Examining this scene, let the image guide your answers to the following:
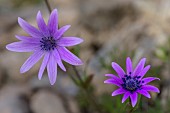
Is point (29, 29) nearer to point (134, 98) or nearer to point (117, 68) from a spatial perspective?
point (117, 68)

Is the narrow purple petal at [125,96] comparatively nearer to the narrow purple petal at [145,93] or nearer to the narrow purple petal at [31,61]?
the narrow purple petal at [145,93]

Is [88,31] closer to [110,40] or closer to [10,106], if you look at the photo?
[110,40]

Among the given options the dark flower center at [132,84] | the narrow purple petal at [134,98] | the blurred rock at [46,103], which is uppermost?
the blurred rock at [46,103]

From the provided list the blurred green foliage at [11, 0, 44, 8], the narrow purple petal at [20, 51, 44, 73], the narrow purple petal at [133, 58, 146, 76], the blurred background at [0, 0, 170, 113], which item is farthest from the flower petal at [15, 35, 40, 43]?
the blurred green foliage at [11, 0, 44, 8]

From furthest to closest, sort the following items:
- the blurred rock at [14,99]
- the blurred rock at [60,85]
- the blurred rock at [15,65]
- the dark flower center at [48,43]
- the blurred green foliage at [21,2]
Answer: the blurred green foliage at [21,2]
the blurred rock at [15,65]
the blurred rock at [60,85]
the blurred rock at [14,99]
the dark flower center at [48,43]

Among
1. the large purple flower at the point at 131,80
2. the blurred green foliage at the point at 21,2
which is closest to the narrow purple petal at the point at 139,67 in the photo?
the large purple flower at the point at 131,80

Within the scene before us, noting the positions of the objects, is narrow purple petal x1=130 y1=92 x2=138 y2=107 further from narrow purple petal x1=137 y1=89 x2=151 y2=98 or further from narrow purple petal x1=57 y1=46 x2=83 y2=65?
narrow purple petal x1=57 y1=46 x2=83 y2=65

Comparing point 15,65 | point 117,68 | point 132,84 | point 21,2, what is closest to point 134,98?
point 132,84
